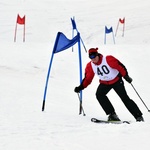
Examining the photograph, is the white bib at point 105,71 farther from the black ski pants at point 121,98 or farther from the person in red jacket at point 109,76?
the black ski pants at point 121,98

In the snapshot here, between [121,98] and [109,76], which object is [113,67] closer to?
[109,76]

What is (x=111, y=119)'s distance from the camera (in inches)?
211

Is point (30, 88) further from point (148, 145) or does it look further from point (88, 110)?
point (148, 145)

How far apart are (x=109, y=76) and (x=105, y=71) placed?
12 cm

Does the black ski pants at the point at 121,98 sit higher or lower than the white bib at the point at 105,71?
lower

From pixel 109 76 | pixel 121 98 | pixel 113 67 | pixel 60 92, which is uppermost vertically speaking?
pixel 113 67

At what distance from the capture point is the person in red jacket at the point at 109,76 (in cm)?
511

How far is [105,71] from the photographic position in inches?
204

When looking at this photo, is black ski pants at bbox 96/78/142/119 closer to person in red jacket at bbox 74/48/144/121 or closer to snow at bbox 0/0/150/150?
person in red jacket at bbox 74/48/144/121

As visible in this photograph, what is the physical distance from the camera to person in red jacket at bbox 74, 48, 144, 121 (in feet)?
16.8

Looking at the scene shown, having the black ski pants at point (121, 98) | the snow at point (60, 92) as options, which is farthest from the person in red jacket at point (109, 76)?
the snow at point (60, 92)

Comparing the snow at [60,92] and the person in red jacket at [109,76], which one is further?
the person in red jacket at [109,76]

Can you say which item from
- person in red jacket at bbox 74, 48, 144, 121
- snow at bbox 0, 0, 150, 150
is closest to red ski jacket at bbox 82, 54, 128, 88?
person in red jacket at bbox 74, 48, 144, 121

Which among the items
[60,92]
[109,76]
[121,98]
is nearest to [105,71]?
[109,76]
